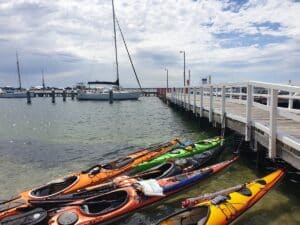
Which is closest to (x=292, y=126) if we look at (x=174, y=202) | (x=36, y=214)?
(x=174, y=202)

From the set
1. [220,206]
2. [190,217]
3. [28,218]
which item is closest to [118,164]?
[28,218]

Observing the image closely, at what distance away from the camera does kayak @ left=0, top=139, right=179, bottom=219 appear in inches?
276

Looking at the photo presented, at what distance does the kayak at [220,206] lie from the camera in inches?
229

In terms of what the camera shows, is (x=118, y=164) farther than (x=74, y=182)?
Yes

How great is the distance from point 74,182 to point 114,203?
186cm

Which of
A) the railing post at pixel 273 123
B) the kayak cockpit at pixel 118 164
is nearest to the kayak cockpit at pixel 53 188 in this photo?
the kayak cockpit at pixel 118 164

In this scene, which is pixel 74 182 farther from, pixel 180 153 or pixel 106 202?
pixel 180 153

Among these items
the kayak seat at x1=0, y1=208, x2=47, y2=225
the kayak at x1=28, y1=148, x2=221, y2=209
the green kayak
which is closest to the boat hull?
the green kayak

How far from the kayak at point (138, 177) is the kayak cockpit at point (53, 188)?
652 millimetres

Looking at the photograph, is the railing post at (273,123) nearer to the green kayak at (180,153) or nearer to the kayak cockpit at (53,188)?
the green kayak at (180,153)

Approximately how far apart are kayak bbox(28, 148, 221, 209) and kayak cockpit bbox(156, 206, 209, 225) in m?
1.99

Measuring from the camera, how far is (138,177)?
8414 millimetres

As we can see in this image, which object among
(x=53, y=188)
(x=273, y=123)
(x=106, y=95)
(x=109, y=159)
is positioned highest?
(x=273, y=123)

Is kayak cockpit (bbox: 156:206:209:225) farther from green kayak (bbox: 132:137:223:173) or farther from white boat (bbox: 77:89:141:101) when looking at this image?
white boat (bbox: 77:89:141:101)
